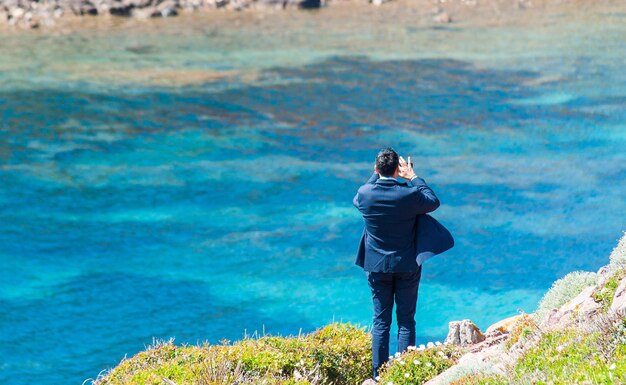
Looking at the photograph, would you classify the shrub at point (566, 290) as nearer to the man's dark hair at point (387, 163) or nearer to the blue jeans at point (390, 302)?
the blue jeans at point (390, 302)

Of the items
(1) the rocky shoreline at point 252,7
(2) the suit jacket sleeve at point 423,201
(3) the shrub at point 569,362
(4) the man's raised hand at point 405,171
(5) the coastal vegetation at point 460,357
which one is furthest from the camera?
(1) the rocky shoreline at point 252,7

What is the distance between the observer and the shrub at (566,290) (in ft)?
25.9

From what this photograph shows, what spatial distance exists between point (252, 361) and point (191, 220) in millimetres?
8878

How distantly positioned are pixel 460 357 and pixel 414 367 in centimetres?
68

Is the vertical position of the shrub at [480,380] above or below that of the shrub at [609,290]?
below

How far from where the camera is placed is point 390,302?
693cm

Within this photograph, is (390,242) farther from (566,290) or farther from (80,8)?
(80,8)

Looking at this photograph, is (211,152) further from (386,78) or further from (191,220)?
(386,78)

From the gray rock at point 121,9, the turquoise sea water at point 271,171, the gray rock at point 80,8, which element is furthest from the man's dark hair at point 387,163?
the gray rock at point 80,8

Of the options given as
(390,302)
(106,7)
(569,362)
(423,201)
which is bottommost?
(569,362)

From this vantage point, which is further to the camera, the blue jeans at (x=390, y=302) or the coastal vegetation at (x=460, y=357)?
the blue jeans at (x=390, y=302)

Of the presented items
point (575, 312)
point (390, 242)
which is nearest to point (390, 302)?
point (390, 242)

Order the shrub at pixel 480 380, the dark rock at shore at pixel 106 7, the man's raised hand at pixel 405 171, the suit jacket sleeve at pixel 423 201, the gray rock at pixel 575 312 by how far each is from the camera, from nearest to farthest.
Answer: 1. the shrub at pixel 480 380
2. the gray rock at pixel 575 312
3. the suit jacket sleeve at pixel 423 201
4. the man's raised hand at pixel 405 171
5. the dark rock at shore at pixel 106 7

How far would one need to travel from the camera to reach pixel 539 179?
1642 centimetres
